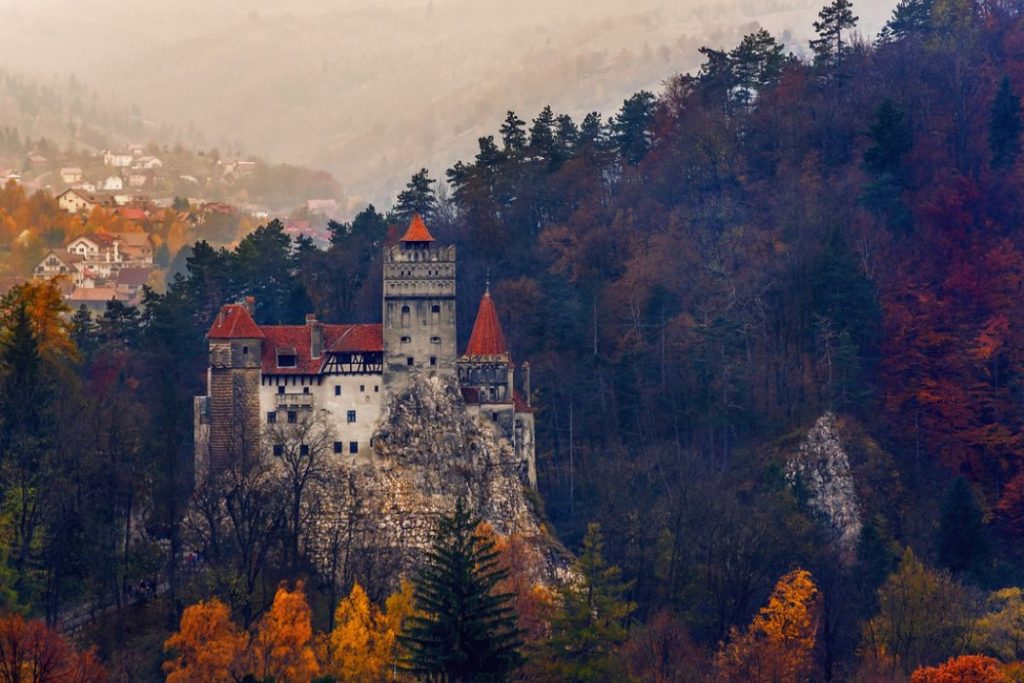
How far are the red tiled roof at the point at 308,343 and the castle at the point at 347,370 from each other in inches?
1.4

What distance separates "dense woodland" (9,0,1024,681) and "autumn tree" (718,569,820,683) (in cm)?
13

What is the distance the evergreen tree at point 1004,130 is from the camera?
3556 inches

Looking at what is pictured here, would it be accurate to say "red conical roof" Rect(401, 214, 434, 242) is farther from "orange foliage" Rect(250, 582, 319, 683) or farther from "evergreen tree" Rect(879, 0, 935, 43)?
"evergreen tree" Rect(879, 0, 935, 43)

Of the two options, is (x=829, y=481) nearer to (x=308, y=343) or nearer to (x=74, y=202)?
(x=308, y=343)

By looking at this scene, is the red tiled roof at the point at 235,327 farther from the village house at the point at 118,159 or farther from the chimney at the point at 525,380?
the village house at the point at 118,159

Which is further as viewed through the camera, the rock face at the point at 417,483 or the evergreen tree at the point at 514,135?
the evergreen tree at the point at 514,135

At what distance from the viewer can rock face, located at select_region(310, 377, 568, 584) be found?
75.9 meters

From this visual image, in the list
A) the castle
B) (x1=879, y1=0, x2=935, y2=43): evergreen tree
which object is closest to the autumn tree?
the castle

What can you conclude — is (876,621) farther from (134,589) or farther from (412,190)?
(412,190)

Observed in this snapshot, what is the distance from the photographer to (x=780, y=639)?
70.7 m

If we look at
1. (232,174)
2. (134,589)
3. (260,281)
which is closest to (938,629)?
(134,589)

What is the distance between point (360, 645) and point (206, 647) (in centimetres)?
488

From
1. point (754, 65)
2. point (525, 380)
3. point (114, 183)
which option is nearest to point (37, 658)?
point (525, 380)

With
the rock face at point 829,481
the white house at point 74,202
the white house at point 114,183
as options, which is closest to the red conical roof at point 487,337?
the rock face at point 829,481
